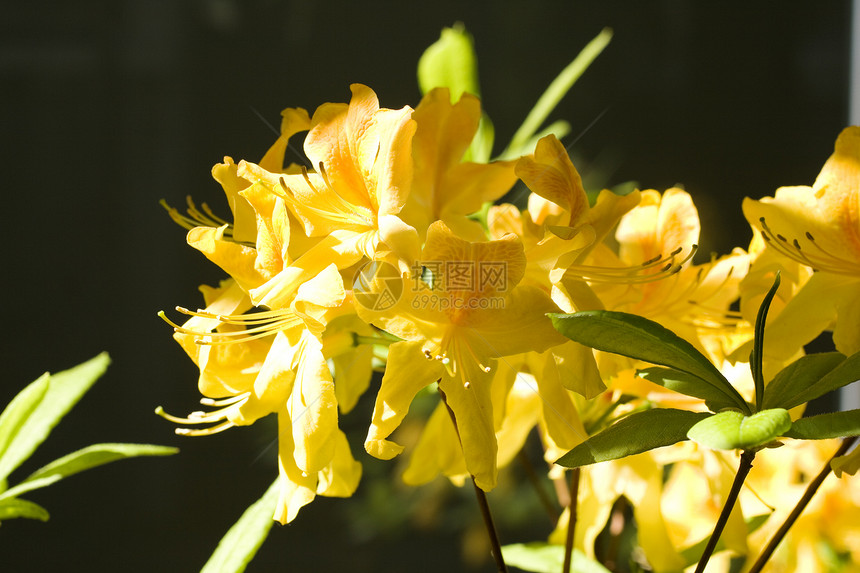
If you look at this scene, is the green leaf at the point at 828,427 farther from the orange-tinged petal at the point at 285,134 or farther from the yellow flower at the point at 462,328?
the orange-tinged petal at the point at 285,134

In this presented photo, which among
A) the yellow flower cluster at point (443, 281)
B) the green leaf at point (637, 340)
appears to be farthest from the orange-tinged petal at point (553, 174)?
the green leaf at point (637, 340)

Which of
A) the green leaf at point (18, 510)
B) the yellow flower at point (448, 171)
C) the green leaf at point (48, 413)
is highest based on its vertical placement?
the yellow flower at point (448, 171)

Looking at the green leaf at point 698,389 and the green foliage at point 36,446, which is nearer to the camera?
the green leaf at point 698,389

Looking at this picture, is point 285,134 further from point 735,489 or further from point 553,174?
point 735,489

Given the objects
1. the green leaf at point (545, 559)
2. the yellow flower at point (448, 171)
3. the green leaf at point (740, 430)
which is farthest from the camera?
the green leaf at point (545, 559)

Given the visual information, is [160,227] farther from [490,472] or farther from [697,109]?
[490,472]

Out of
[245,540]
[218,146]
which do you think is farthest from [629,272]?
[218,146]
